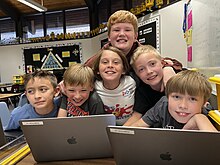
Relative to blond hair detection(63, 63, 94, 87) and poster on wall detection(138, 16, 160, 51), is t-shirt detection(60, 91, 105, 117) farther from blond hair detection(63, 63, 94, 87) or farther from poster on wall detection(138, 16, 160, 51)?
poster on wall detection(138, 16, 160, 51)

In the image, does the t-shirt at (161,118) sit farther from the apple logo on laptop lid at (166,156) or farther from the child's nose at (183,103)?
the apple logo on laptop lid at (166,156)

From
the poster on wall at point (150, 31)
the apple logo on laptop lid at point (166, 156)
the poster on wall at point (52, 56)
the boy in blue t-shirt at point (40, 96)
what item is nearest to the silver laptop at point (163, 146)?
the apple logo on laptop lid at point (166, 156)

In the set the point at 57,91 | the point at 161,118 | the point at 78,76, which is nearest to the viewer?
the point at 161,118

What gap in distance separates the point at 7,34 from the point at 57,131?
919 centimetres

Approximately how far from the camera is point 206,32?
198cm

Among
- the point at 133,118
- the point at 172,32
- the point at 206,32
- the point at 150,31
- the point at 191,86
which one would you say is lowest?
the point at 133,118

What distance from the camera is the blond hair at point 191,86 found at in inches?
37.8

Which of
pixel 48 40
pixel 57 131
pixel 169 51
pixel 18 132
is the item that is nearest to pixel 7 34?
pixel 48 40

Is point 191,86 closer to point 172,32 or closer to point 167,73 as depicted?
point 167,73

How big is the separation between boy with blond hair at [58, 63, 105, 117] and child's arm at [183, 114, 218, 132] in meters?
0.54

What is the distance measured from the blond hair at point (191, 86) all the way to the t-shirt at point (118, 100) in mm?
379

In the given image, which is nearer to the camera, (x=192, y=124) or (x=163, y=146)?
(x=163, y=146)

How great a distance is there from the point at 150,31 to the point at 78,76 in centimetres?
329

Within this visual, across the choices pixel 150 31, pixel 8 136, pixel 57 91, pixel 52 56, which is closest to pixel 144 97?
pixel 57 91
